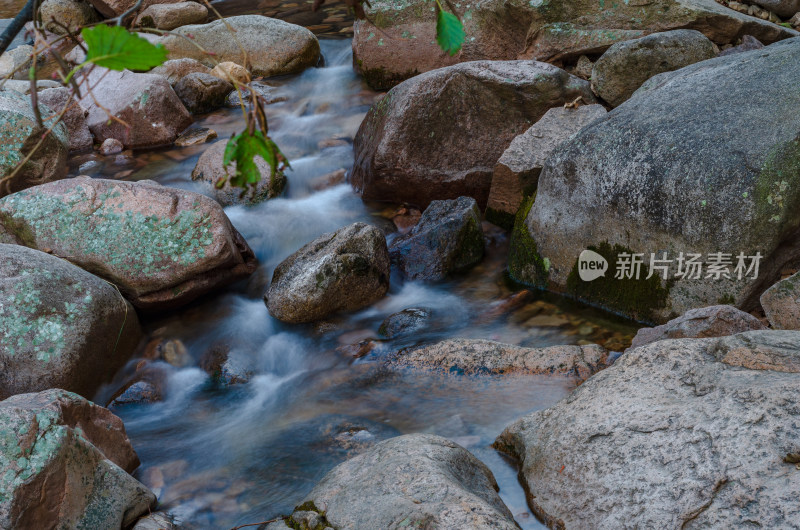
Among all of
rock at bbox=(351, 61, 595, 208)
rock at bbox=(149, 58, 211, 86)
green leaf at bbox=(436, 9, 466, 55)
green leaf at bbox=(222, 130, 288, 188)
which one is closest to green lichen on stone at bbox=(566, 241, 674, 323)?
rock at bbox=(351, 61, 595, 208)

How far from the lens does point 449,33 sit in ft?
3.05

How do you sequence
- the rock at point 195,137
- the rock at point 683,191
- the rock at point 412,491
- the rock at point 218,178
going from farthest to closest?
the rock at point 195,137, the rock at point 218,178, the rock at point 683,191, the rock at point 412,491

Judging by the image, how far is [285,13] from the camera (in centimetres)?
1378

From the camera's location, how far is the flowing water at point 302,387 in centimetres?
414

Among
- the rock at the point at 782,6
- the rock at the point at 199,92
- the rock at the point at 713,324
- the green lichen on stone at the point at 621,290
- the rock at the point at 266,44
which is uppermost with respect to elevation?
the rock at the point at 782,6

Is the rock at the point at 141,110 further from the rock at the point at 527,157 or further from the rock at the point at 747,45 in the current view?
the rock at the point at 747,45

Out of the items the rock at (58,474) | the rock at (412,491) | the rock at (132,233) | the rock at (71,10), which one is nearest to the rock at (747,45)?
the rock at (132,233)

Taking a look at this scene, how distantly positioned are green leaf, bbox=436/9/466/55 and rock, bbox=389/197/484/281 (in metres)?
Answer: 5.29

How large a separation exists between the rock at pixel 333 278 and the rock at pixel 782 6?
7.02 m

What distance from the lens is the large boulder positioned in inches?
307

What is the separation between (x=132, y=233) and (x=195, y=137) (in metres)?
3.65

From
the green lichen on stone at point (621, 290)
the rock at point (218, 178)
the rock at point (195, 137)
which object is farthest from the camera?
the rock at point (195, 137)

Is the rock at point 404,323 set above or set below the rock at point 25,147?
below

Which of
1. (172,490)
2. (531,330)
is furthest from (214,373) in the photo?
(531,330)
